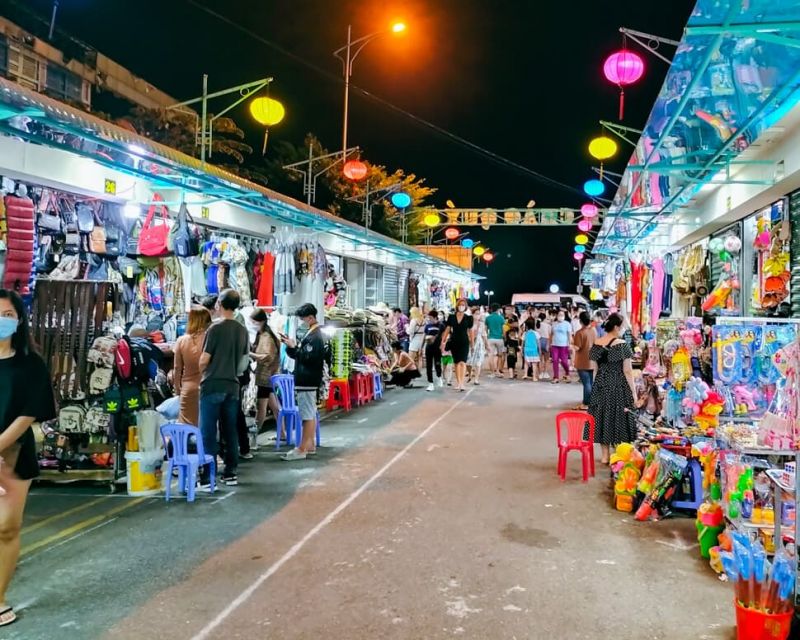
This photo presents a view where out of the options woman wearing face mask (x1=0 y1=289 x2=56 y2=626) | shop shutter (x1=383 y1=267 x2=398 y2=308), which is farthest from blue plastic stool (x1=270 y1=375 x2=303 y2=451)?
shop shutter (x1=383 y1=267 x2=398 y2=308)

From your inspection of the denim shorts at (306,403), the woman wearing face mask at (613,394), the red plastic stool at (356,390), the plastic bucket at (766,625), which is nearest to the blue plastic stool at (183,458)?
the denim shorts at (306,403)

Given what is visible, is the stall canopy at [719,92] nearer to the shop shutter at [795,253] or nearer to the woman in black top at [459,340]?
the shop shutter at [795,253]

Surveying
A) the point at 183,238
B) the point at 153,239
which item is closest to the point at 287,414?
the point at 183,238

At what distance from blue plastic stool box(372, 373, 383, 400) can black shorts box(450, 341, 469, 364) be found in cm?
193

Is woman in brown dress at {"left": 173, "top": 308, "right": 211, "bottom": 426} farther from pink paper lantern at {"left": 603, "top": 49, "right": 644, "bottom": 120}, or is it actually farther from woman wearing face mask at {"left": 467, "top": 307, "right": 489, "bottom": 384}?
woman wearing face mask at {"left": 467, "top": 307, "right": 489, "bottom": 384}

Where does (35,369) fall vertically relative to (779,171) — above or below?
below

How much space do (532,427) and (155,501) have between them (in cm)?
594

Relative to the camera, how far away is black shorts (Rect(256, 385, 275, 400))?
9216 millimetres

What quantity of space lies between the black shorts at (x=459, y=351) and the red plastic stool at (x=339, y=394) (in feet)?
12.1

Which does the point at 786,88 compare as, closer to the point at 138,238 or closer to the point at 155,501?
the point at 155,501

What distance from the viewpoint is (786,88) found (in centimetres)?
537

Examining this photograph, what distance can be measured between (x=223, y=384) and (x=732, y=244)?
24.2 feet

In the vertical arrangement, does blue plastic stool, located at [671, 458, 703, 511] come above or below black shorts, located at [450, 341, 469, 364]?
below

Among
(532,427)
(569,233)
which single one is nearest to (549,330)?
(532,427)
